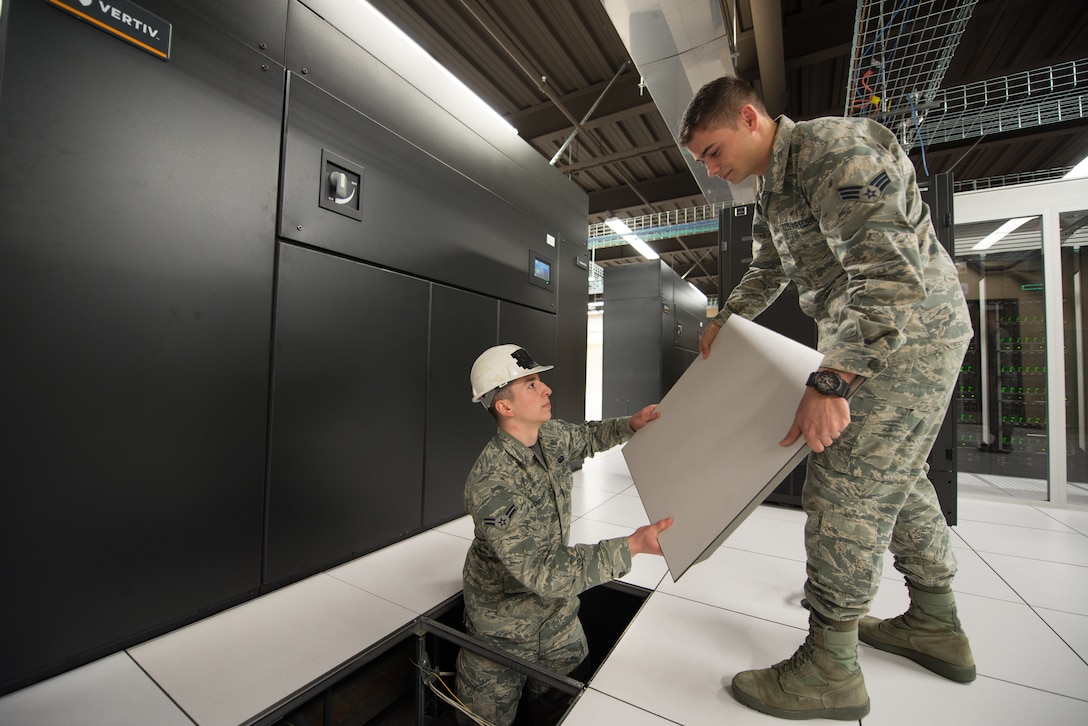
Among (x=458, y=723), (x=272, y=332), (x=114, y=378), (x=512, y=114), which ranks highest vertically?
(x=512, y=114)

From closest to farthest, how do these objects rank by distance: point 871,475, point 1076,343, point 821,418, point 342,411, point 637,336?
point 821,418, point 871,475, point 342,411, point 1076,343, point 637,336

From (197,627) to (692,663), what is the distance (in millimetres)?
1392

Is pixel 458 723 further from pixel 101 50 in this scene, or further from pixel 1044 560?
pixel 1044 560

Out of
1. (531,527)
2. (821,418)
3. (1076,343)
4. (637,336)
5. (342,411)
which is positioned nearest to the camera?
(821,418)

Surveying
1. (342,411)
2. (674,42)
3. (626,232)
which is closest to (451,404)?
(342,411)

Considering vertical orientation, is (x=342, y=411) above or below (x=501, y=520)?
above

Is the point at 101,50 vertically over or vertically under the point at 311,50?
under

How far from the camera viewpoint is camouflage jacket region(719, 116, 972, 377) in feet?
2.67

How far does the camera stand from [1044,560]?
1832 mm

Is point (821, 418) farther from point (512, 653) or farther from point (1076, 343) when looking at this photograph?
point (1076, 343)

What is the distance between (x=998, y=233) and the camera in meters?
3.44

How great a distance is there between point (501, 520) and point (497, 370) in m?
0.41

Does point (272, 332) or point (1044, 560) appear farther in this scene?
point (1044, 560)

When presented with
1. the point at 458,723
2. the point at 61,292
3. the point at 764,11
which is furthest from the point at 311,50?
the point at 764,11
